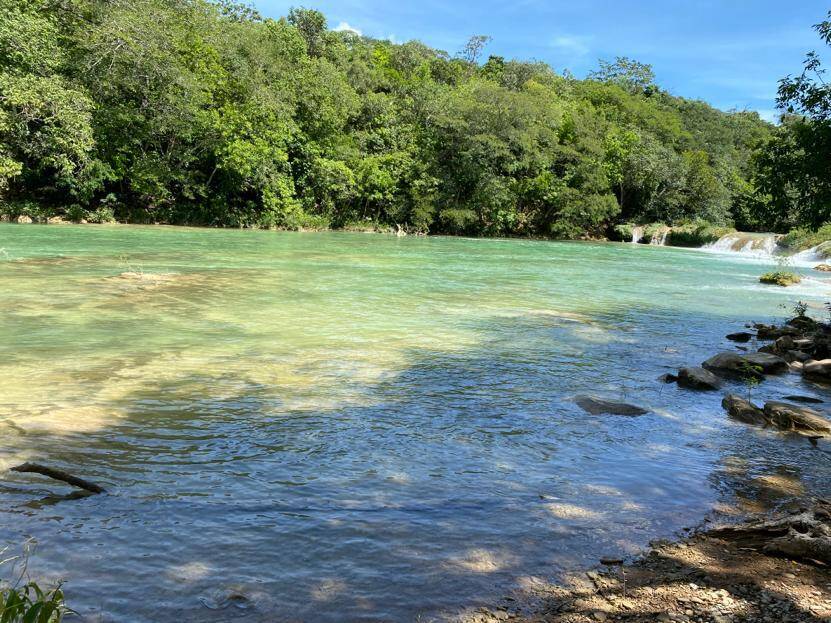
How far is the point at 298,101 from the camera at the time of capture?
134ft

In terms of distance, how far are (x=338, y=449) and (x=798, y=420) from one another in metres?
4.56

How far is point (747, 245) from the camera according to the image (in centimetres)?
3950

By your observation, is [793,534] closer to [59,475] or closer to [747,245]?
[59,475]

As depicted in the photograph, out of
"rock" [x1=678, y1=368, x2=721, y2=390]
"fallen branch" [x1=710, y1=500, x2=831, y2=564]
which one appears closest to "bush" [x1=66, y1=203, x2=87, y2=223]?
"rock" [x1=678, y1=368, x2=721, y2=390]

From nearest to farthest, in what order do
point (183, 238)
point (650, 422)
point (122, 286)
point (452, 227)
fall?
point (650, 422) → point (122, 286) → point (183, 238) → point (452, 227)

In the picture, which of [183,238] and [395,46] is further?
[395,46]

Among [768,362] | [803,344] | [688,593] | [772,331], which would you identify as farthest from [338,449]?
[772,331]

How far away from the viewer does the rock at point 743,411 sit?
6301 millimetres

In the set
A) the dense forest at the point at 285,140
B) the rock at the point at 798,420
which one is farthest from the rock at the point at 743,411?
the dense forest at the point at 285,140

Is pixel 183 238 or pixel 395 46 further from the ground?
pixel 395 46

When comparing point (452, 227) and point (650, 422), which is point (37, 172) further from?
point (650, 422)

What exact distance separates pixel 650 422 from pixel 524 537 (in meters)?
3.05

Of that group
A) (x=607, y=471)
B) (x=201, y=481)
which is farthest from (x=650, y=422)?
(x=201, y=481)

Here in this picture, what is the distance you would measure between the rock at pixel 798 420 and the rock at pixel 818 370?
8.16 ft
